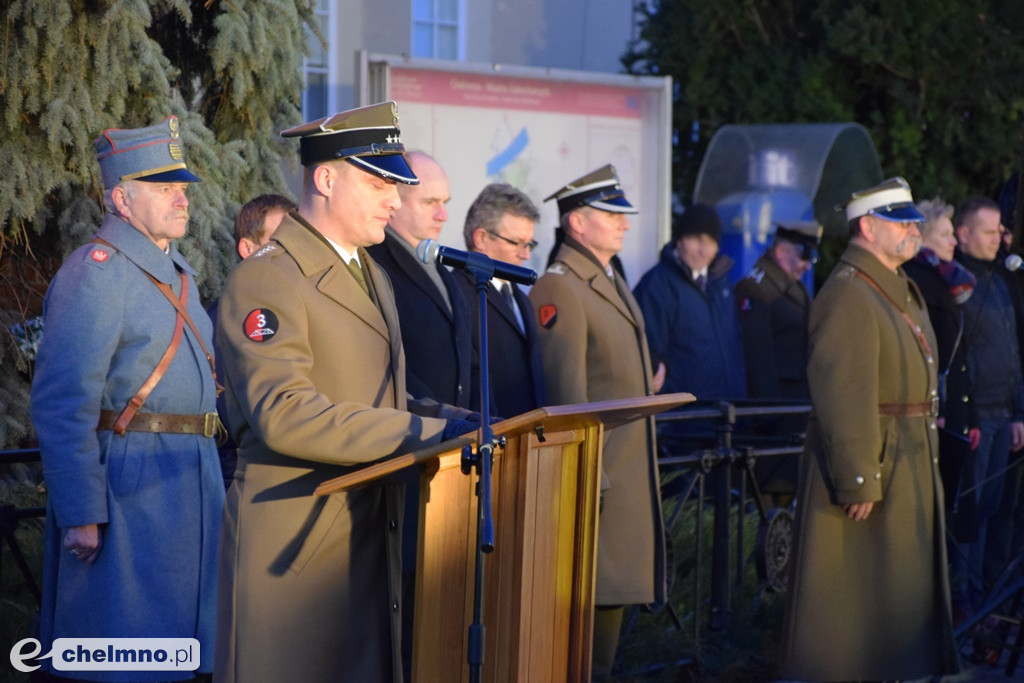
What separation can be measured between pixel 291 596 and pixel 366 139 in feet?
3.89

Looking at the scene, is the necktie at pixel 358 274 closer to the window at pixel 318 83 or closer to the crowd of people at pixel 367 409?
the crowd of people at pixel 367 409

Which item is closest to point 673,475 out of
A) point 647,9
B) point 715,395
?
point 715,395

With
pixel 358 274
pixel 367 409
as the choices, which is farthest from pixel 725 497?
pixel 367 409

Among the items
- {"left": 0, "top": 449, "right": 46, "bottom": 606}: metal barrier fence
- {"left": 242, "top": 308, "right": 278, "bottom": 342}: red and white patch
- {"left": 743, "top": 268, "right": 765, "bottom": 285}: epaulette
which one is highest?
{"left": 242, "top": 308, "right": 278, "bottom": 342}: red and white patch

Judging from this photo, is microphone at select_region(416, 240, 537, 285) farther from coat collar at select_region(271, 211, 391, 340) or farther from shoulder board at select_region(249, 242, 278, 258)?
shoulder board at select_region(249, 242, 278, 258)

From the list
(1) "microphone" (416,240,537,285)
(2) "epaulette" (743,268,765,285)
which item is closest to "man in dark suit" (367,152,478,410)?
(1) "microphone" (416,240,537,285)

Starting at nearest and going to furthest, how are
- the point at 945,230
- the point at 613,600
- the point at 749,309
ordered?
the point at 613,600 → the point at 945,230 → the point at 749,309

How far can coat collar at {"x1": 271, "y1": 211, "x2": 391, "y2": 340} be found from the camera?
3.92 meters

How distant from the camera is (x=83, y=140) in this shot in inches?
263

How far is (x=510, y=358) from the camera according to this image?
19.2 ft

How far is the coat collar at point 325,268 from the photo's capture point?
12.9ft

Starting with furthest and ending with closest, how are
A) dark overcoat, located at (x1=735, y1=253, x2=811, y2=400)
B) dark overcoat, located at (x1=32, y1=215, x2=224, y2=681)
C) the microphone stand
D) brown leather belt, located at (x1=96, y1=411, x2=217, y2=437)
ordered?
dark overcoat, located at (x1=735, y1=253, x2=811, y2=400), brown leather belt, located at (x1=96, y1=411, x2=217, y2=437), dark overcoat, located at (x1=32, y1=215, x2=224, y2=681), the microphone stand

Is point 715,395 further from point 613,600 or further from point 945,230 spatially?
point 613,600

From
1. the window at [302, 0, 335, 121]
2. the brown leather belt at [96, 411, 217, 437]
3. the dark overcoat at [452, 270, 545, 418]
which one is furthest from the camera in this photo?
the window at [302, 0, 335, 121]
